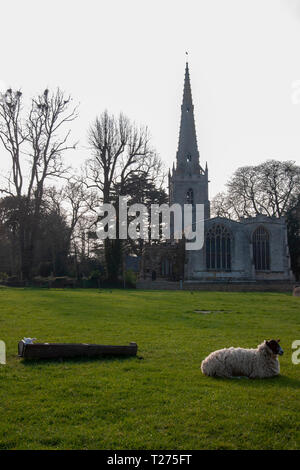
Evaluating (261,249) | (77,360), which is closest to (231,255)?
(261,249)

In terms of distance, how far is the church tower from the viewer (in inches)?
2454

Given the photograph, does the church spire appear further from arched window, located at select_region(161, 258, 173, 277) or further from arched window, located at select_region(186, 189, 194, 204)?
arched window, located at select_region(161, 258, 173, 277)

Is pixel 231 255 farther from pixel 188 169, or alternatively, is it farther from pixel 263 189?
pixel 188 169

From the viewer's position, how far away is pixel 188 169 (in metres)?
64.2

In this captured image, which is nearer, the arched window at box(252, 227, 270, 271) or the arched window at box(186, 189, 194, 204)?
the arched window at box(252, 227, 270, 271)

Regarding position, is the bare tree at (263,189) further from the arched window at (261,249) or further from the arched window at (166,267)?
the arched window at (166,267)

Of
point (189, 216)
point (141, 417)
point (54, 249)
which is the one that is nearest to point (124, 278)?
point (54, 249)

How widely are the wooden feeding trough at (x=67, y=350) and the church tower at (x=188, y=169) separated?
53.8 metres

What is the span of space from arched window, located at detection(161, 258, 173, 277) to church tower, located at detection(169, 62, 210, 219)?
12185 mm

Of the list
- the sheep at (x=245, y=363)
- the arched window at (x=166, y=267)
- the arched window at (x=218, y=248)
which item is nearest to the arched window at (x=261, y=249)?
the arched window at (x=218, y=248)

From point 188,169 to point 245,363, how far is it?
192ft

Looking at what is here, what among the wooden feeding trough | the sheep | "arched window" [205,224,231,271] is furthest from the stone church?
the sheep

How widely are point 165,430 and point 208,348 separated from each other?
4.49 meters

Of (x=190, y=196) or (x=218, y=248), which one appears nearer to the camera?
(x=218, y=248)
